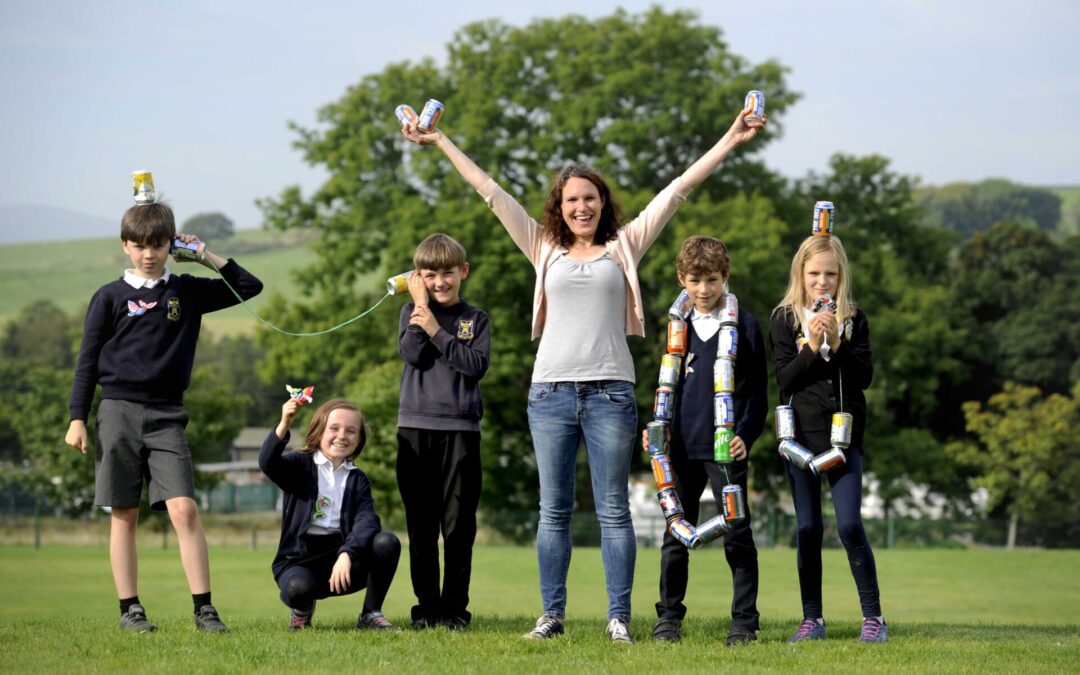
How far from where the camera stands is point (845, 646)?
697 centimetres

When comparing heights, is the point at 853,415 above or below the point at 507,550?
above

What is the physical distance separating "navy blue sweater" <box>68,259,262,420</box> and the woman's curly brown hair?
2.06 meters

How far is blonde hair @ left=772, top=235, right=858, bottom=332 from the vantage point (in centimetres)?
741

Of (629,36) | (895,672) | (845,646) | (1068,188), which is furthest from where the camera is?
(1068,188)

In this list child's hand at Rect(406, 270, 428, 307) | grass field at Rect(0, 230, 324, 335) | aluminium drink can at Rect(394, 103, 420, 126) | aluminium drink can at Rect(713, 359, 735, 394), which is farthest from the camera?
grass field at Rect(0, 230, 324, 335)

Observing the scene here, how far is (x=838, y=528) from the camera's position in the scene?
24.2ft

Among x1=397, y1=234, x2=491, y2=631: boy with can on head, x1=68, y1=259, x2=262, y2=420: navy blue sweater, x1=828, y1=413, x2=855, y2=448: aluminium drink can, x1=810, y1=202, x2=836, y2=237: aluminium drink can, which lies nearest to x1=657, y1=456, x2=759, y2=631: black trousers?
x1=828, y1=413, x2=855, y2=448: aluminium drink can

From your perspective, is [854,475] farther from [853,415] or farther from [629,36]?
[629,36]

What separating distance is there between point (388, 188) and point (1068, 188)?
91896 mm

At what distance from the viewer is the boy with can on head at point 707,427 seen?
7.16 m

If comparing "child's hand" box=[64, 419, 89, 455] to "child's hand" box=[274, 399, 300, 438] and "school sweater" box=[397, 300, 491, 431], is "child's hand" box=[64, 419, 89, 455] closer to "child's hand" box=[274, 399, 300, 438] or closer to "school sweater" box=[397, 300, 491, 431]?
"child's hand" box=[274, 399, 300, 438]

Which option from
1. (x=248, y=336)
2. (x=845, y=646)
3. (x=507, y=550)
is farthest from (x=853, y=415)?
(x=248, y=336)

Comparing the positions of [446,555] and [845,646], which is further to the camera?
[446,555]

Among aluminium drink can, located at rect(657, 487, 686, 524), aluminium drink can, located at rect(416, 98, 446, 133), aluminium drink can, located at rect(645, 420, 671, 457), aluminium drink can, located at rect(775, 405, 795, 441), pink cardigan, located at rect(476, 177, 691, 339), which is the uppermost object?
aluminium drink can, located at rect(416, 98, 446, 133)
